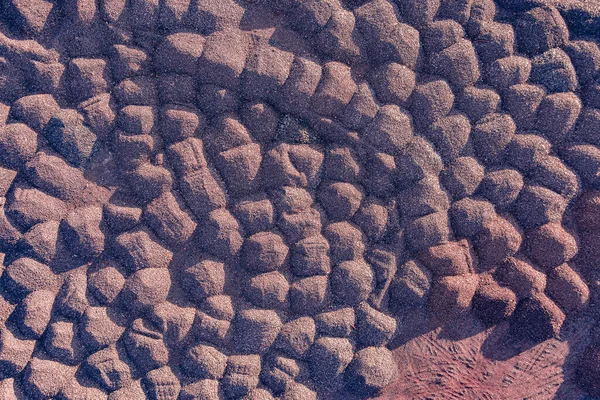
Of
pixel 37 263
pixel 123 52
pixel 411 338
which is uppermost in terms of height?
pixel 123 52

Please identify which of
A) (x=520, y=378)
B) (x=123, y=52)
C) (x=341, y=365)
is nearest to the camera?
(x=123, y=52)

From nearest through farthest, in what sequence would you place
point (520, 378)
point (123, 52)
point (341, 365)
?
point (123, 52) → point (341, 365) → point (520, 378)

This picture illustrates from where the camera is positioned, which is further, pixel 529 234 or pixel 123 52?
pixel 529 234

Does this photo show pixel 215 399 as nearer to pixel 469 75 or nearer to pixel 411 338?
pixel 411 338

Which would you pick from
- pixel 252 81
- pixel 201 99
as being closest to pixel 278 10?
pixel 252 81

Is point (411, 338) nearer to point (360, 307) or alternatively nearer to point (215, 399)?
point (360, 307)

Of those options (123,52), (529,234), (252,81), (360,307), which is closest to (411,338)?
(360,307)

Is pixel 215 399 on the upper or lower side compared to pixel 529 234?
lower
